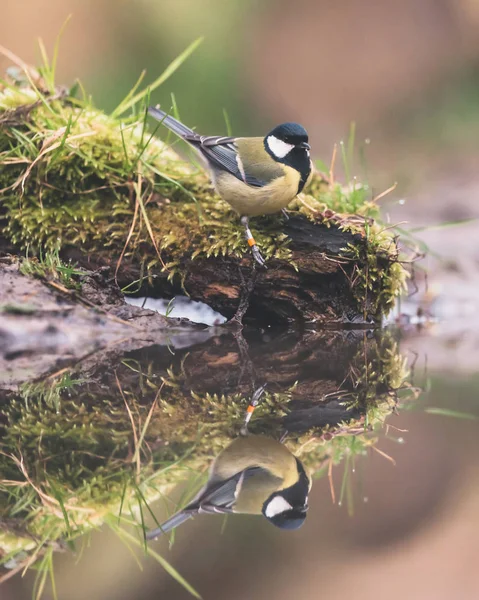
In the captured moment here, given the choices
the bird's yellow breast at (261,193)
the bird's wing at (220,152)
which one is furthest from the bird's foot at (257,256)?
the bird's wing at (220,152)

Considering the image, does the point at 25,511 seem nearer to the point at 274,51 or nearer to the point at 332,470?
the point at 332,470

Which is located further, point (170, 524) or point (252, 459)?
point (252, 459)

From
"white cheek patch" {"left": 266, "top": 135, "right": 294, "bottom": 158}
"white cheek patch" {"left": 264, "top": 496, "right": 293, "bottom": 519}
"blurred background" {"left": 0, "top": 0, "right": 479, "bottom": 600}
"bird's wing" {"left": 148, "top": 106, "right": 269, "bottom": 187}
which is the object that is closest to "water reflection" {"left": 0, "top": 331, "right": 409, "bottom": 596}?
"white cheek patch" {"left": 264, "top": 496, "right": 293, "bottom": 519}

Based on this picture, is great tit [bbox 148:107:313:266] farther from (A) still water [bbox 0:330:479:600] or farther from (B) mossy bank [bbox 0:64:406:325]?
(A) still water [bbox 0:330:479:600]

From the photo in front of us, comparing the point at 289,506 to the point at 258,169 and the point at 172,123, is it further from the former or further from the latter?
the point at 172,123

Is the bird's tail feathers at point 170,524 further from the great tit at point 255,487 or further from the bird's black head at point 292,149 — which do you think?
the bird's black head at point 292,149

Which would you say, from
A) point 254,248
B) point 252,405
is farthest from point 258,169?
point 252,405
